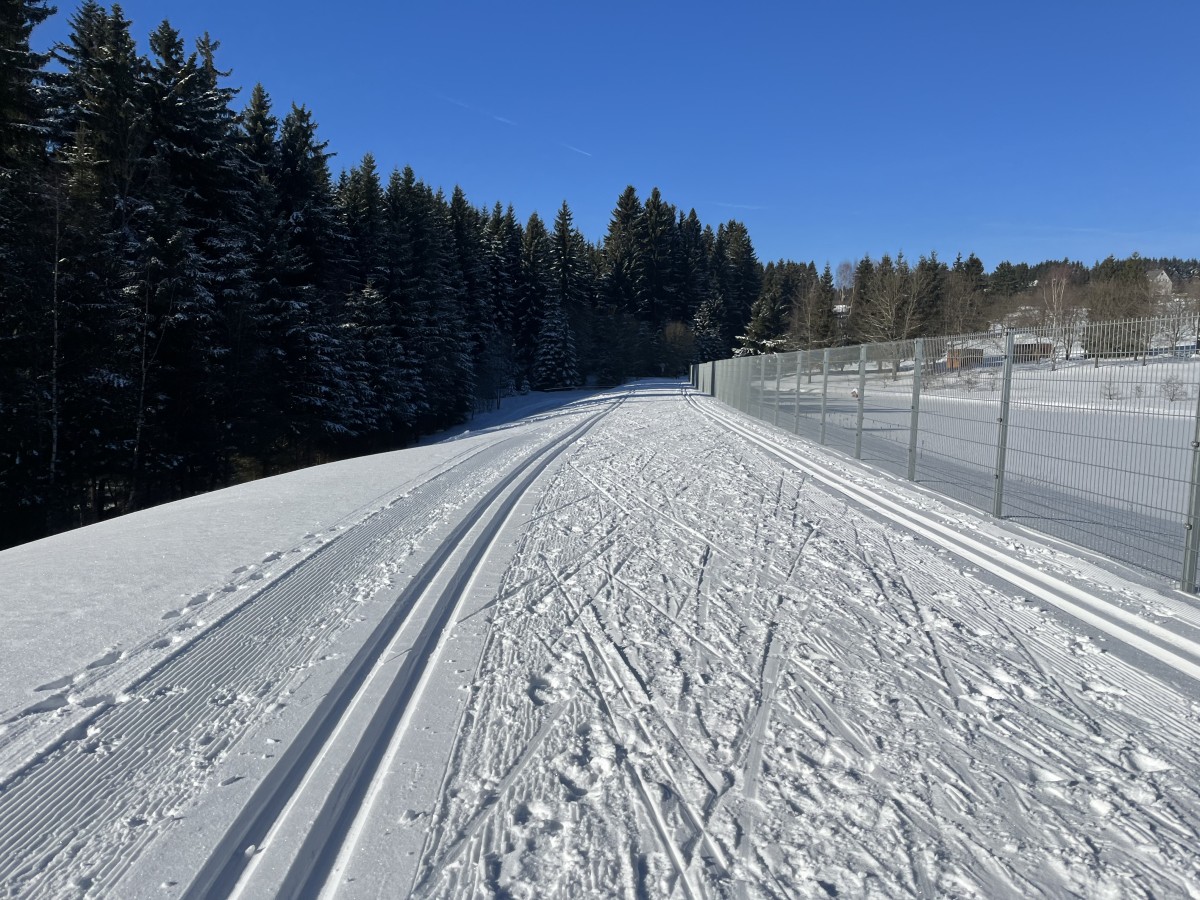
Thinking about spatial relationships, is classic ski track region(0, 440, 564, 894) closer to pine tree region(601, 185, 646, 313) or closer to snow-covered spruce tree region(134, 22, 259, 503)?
snow-covered spruce tree region(134, 22, 259, 503)

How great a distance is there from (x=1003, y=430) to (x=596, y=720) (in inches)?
231

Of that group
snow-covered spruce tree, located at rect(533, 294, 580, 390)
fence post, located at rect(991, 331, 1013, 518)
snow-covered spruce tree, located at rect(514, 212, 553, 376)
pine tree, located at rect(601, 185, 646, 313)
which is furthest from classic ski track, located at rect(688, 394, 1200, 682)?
pine tree, located at rect(601, 185, 646, 313)

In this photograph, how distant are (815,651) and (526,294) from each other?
60.7 m

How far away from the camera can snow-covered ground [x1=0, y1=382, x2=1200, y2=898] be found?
2.32m

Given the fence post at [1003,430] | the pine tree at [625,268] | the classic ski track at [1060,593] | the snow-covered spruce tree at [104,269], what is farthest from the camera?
the pine tree at [625,268]

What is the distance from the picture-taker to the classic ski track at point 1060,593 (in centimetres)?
402

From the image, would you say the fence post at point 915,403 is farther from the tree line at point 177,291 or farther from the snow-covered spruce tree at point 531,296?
the snow-covered spruce tree at point 531,296

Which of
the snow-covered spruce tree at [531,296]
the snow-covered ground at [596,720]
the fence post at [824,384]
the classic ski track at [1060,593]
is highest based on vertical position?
the snow-covered spruce tree at [531,296]

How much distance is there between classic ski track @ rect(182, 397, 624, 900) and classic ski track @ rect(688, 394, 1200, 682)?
13.7 ft

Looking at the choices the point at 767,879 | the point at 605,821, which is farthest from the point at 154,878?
the point at 767,879

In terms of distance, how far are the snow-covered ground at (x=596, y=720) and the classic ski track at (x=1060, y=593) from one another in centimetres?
4

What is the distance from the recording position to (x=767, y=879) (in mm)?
2213

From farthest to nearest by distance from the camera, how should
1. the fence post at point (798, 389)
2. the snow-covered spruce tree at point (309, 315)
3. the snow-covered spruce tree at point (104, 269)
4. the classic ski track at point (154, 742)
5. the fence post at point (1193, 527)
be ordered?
1. the snow-covered spruce tree at point (309, 315)
2. the snow-covered spruce tree at point (104, 269)
3. the fence post at point (798, 389)
4. the fence post at point (1193, 527)
5. the classic ski track at point (154, 742)

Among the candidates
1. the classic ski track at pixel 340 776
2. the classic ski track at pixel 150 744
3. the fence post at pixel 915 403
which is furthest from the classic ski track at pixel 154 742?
the fence post at pixel 915 403
